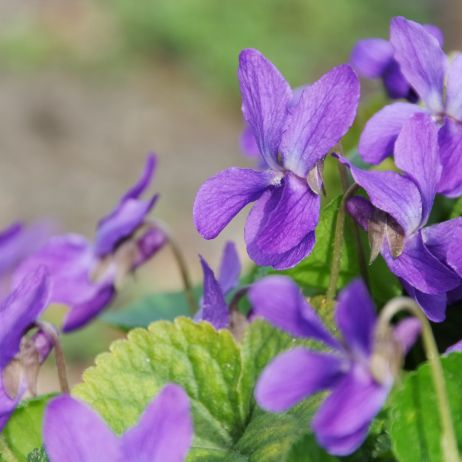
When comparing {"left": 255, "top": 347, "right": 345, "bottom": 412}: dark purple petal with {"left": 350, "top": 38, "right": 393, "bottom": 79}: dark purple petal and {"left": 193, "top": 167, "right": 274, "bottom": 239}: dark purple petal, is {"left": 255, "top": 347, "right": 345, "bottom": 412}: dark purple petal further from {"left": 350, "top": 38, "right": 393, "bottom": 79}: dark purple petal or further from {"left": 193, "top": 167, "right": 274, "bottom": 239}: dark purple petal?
{"left": 350, "top": 38, "right": 393, "bottom": 79}: dark purple petal

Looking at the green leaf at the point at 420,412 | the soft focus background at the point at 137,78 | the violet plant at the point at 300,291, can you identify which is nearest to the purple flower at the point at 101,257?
the violet plant at the point at 300,291

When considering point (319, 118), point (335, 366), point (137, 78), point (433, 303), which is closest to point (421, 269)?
point (433, 303)

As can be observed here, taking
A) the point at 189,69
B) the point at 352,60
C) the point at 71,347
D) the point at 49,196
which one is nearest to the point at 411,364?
the point at 352,60

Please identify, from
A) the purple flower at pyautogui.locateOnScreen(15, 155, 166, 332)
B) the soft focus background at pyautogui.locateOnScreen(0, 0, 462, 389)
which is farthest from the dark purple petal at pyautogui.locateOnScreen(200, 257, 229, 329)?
the soft focus background at pyautogui.locateOnScreen(0, 0, 462, 389)

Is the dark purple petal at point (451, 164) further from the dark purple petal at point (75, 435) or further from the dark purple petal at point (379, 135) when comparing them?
the dark purple petal at point (75, 435)

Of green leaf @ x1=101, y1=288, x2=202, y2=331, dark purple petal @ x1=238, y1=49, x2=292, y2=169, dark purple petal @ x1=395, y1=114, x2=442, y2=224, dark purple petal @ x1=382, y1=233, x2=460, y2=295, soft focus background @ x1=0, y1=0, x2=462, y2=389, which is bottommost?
soft focus background @ x1=0, y1=0, x2=462, y2=389

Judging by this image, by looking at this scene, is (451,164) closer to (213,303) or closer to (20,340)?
(213,303)
